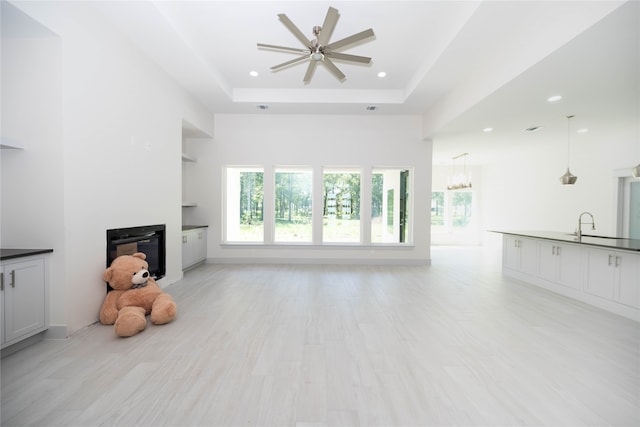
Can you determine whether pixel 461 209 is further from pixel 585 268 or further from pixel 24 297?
pixel 24 297

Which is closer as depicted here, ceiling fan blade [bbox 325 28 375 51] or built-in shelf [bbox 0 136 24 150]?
built-in shelf [bbox 0 136 24 150]

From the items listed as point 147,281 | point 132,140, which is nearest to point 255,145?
point 132,140

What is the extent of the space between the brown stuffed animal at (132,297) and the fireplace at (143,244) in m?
0.23

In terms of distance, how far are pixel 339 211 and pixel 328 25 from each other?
4.12 metres

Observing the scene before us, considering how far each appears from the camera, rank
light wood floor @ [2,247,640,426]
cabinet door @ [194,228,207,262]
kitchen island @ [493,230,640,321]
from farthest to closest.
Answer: cabinet door @ [194,228,207,262] < kitchen island @ [493,230,640,321] < light wood floor @ [2,247,640,426]

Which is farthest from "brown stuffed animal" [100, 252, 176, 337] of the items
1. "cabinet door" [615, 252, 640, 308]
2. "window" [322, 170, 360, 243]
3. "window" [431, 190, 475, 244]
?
"window" [431, 190, 475, 244]

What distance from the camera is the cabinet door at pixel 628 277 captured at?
3273 mm

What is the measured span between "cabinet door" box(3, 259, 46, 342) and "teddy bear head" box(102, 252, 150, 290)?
1.73 ft

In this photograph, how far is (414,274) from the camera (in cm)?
544

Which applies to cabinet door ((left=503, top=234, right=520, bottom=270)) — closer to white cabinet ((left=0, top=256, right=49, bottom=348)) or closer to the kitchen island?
the kitchen island

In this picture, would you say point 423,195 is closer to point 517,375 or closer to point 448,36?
point 448,36

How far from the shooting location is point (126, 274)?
9.94ft

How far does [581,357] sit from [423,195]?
4.23 meters

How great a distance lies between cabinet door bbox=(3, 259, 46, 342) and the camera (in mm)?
2258
